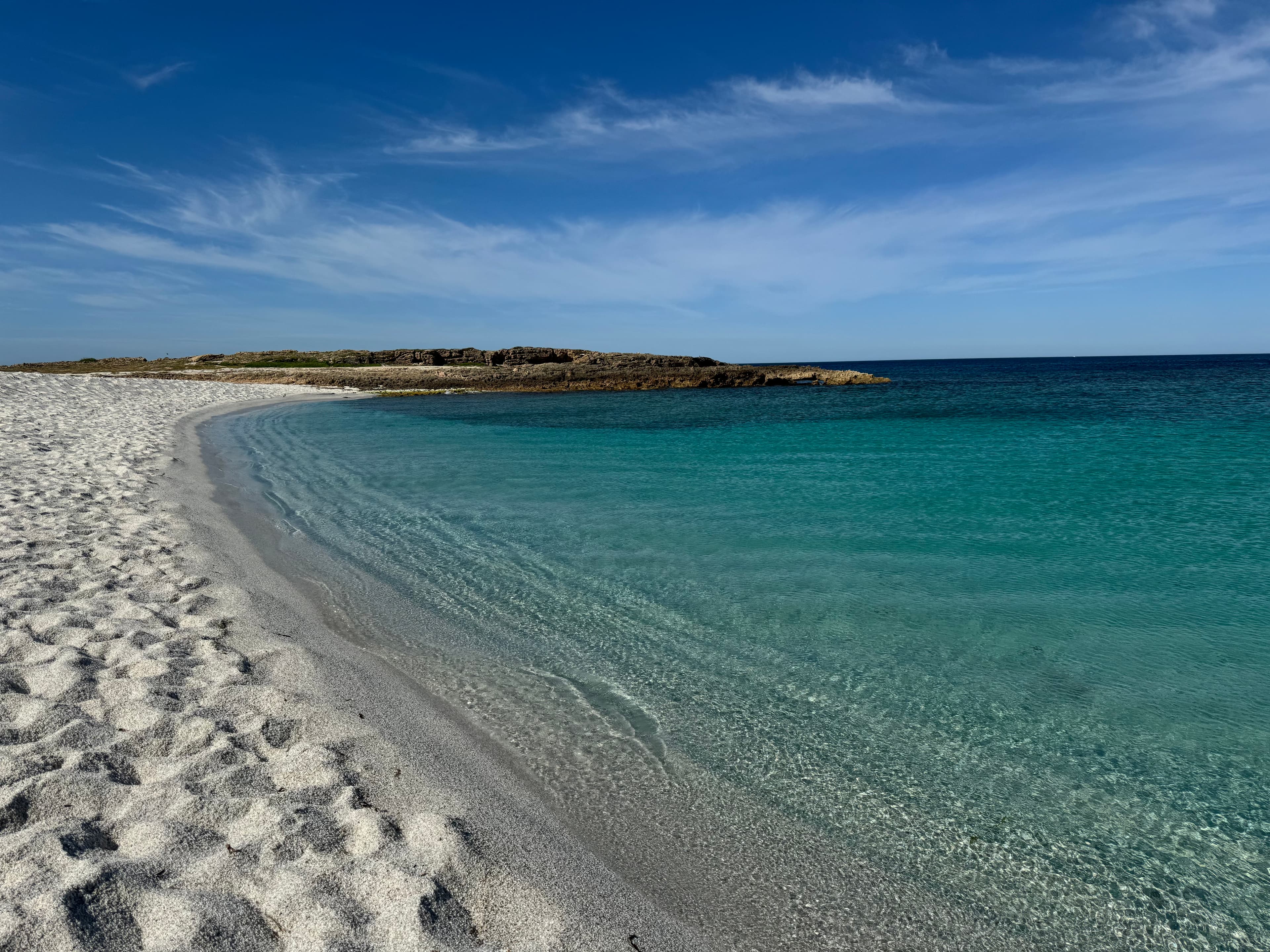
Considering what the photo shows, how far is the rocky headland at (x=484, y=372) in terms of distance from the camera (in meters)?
58.3

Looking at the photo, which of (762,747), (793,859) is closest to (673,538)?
(762,747)

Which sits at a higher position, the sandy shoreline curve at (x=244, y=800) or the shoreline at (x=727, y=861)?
the sandy shoreline curve at (x=244, y=800)

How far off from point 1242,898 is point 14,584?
8.88 m

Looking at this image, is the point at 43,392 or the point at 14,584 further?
the point at 43,392

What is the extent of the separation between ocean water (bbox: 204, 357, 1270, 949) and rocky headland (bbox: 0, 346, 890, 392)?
44.4 metres

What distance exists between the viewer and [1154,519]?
11266mm

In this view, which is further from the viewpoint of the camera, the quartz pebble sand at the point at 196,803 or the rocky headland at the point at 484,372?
the rocky headland at the point at 484,372

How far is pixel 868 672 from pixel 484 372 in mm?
60244

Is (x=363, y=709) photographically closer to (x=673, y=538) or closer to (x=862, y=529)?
(x=673, y=538)

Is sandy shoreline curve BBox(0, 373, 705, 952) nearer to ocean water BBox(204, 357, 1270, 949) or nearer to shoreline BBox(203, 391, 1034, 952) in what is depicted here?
shoreline BBox(203, 391, 1034, 952)

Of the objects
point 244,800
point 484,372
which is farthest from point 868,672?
point 484,372

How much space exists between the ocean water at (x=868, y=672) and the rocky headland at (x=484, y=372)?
44415 mm

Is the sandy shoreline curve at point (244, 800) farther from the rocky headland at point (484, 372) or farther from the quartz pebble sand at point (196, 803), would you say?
the rocky headland at point (484, 372)

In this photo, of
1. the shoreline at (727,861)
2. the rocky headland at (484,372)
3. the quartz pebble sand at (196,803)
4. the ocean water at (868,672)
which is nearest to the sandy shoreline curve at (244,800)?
the quartz pebble sand at (196,803)
